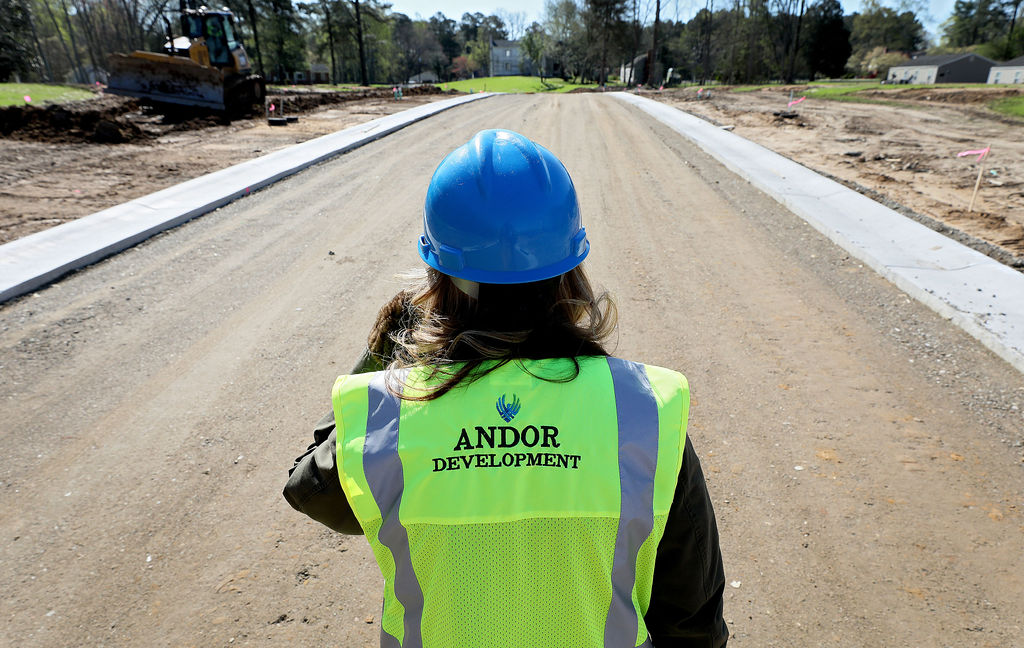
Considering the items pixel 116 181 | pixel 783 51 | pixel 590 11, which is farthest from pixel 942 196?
pixel 590 11

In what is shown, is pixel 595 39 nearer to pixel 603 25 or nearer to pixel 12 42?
pixel 603 25

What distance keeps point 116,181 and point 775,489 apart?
38.5ft

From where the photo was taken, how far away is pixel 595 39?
73062 millimetres

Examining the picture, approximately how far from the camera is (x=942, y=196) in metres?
10.4

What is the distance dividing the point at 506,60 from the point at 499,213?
132m

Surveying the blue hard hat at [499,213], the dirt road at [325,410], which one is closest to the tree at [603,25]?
the dirt road at [325,410]

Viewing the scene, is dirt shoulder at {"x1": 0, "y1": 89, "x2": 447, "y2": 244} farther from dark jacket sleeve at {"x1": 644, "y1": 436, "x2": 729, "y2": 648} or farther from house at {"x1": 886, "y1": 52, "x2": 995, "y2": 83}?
house at {"x1": 886, "y1": 52, "x2": 995, "y2": 83}

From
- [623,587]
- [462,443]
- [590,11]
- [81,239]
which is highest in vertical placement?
[590,11]

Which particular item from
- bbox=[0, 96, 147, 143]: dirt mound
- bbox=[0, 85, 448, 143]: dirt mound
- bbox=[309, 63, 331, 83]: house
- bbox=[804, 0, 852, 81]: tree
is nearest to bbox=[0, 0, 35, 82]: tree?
bbox=[0, 85, 448, 143]: dirt mound

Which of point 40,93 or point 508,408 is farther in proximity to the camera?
point 40,93

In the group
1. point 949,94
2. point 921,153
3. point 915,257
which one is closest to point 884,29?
Answer: point 949,94

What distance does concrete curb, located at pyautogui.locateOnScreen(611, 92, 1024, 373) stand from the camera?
16.8 ft

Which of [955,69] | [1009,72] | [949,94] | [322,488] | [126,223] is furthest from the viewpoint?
[955,69]

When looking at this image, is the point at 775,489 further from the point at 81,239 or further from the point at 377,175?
the point at 377,175
